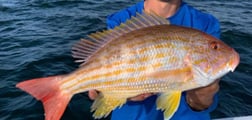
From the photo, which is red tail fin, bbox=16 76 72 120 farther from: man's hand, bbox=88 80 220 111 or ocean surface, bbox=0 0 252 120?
ocean surface, bbox=0 0 252 120

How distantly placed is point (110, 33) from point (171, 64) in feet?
1.90

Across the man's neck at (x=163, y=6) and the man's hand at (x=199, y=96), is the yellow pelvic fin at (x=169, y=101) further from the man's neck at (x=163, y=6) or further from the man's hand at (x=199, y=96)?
the man's neck at (x=163, y=6)

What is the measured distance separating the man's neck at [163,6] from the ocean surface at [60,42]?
119 inches

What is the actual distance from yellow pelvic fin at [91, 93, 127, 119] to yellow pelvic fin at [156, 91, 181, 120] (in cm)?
31

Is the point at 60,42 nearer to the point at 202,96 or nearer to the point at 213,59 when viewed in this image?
the point at 202,96

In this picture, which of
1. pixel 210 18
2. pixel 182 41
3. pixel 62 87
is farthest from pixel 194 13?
pixel 62 87

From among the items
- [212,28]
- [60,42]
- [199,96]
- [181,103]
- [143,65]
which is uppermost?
[143,65]

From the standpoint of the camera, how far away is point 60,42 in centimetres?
1023

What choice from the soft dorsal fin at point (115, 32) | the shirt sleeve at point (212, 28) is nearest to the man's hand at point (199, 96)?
the soft dorsal fin at point (115, 32)

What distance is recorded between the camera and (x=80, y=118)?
641 centimetres

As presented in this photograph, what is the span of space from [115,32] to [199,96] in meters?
1.01

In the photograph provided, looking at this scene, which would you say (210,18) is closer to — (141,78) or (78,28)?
(141,78)

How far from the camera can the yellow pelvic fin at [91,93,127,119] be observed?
3023mm

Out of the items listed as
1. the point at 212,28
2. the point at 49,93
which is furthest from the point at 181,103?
the point at 49,93
